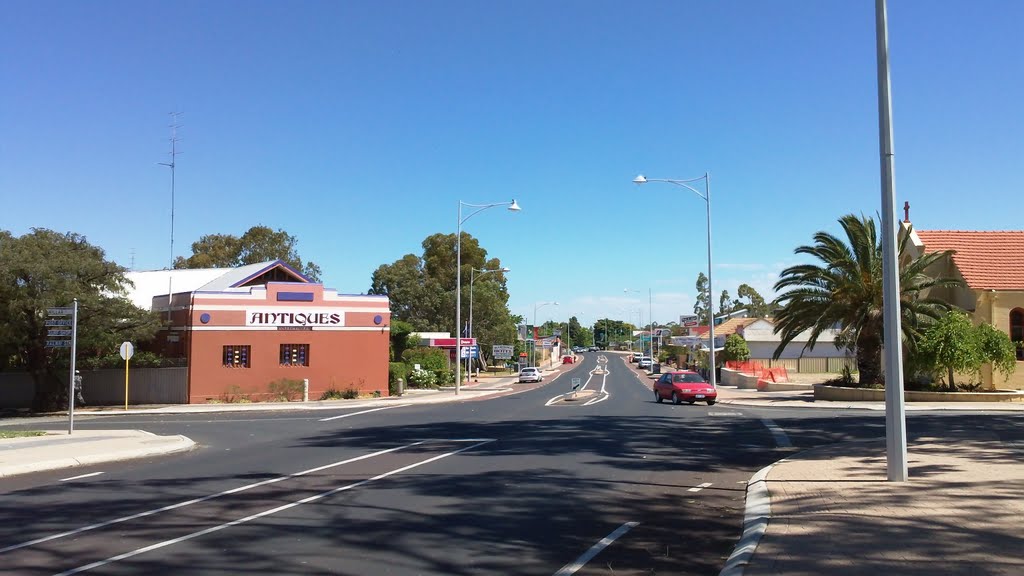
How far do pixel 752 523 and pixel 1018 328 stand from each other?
111ft

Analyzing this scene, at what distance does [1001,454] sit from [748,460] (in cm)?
412

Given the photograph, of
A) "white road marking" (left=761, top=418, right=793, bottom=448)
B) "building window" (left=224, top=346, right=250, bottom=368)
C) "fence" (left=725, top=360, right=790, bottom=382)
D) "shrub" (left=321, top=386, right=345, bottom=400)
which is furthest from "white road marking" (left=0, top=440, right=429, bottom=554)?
"fence" (left=725, top=360, right=790, bottom=382)

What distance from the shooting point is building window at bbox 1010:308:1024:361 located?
117 feet

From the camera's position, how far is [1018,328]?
35.7 metres

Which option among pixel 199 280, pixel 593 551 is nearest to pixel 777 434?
pixel 593 551

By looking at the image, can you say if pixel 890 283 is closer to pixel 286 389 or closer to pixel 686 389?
pixel 686 389

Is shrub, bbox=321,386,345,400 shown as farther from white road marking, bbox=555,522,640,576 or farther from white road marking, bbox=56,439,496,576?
white road marking, bbox=555,522,640,576

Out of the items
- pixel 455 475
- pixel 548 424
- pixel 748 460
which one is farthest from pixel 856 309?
pixel 455 475

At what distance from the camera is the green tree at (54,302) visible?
30.5 meters

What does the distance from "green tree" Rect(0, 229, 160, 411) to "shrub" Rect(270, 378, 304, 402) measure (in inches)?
238

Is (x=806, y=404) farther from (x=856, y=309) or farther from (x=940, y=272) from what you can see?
(x=940, y=272)

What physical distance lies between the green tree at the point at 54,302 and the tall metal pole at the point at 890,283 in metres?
29.9

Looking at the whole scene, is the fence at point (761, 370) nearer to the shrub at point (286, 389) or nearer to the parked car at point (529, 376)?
the parked car at point (529, 376)

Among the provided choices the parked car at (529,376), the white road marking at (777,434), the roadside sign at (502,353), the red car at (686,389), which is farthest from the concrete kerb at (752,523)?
the roadside sign at (502,353)
